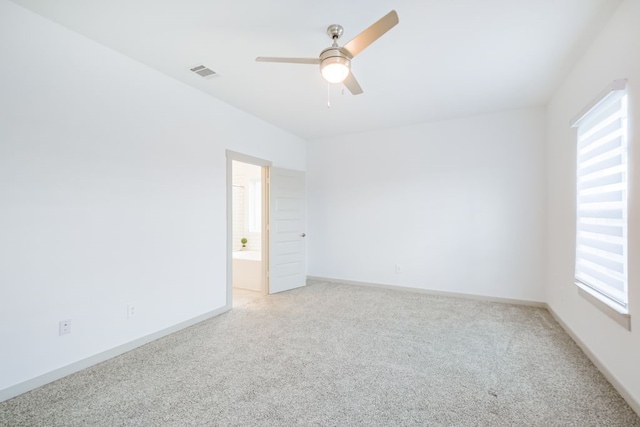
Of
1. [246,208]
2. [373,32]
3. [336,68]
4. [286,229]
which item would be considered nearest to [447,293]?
[286,229]

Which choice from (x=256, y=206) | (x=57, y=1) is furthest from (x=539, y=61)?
(x=256, y=206)

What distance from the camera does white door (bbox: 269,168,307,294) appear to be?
475 centimetres

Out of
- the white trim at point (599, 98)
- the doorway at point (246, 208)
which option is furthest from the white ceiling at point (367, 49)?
the doorway at point (246, 208)

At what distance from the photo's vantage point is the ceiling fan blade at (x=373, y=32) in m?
1.70

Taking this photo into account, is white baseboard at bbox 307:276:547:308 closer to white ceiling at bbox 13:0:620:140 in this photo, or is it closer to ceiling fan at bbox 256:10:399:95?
white ceiling at bbox 13:0:620:140

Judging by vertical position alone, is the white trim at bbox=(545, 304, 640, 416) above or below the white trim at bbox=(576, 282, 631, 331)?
below

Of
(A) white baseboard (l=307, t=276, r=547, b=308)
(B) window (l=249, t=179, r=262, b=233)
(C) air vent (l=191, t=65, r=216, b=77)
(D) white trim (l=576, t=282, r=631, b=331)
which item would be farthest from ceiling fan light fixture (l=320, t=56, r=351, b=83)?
(B) window (l=249, t=179, r=262, b=233)

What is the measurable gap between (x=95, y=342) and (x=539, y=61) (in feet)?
15.5

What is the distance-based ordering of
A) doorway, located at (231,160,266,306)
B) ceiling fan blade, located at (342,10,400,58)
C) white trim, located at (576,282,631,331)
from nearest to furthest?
ceiling fan blade, located at (342,10,400,58) < white trim, located at (576,282,631,331) < doorway, located at (231,160,266,306)

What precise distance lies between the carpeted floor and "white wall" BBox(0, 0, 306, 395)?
359mm

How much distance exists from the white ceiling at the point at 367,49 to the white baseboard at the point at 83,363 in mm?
2661

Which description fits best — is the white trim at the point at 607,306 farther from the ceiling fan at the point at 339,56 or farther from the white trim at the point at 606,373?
the ceiling fan at the point at 339,56

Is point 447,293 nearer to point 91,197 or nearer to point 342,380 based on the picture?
point 342,380

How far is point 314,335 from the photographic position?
3090 mm
